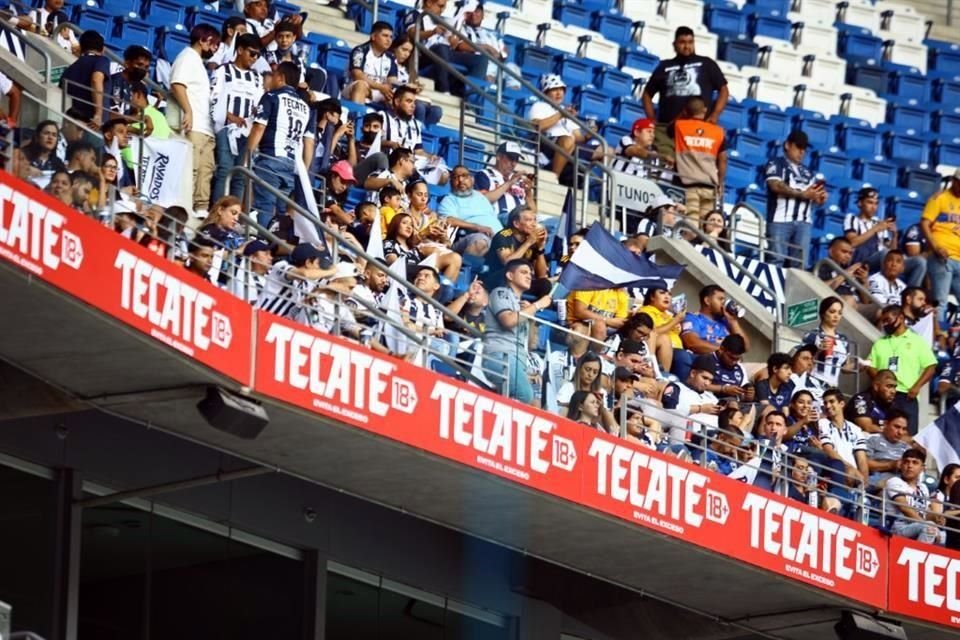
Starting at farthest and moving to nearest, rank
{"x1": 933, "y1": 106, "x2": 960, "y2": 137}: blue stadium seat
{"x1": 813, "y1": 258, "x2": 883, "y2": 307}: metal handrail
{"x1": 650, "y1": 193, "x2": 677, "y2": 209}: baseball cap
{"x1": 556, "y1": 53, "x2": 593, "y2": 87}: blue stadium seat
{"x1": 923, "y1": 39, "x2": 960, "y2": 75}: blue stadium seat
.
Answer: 1. {"x1": 923, "y1": 39, "x2": 960, "y2": 75}: blue stadium seat
2. {"x1": 933, "y1": 106, "x2": 960, "y2": 137}: blue stadium seat
3. {"x1": 556, "y1": 53, "x2": 593, "y2": 87}: blue stadium seat
4. {"x1": 813, "y1": 258, "x2": 883, "y2": 307}: metal handrail
5. {"x1": 650, "y1": 193, "x2": 677, "y2": 209}: baseball cap

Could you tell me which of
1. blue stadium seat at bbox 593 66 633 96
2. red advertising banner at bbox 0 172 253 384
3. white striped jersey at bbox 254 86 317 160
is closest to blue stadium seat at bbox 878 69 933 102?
blue stadium seat at bbox 593 66 633 96

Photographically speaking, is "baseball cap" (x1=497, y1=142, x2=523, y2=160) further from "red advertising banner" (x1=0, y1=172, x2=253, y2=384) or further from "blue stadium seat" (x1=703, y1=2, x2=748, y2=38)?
"blue stadium seat" (x1=703, y1=2, x2=748, y2=38)

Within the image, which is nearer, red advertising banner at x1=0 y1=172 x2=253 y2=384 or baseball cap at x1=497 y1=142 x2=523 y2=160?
red advertising banner at x1=0 y1=172 x2=253 y2=384

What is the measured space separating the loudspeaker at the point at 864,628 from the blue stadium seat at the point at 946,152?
9599 mm

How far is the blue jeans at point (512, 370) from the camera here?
1534cm

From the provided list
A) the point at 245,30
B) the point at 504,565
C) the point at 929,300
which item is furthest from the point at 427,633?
the point at 929,300

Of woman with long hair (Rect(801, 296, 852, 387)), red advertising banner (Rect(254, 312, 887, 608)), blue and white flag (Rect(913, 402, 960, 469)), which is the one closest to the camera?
red advertising banner (Rect(254, 312, 887, 608))

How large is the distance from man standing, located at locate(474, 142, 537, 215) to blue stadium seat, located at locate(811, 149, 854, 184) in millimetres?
5858

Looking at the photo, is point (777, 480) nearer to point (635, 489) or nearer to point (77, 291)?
point (635, 489)

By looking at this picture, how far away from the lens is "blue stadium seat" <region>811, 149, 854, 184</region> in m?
24.6

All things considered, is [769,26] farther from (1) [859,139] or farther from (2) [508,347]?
(2) [508,347]

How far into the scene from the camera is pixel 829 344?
1945 cm

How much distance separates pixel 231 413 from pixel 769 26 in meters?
14.4

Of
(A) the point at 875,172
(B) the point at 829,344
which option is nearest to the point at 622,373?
(B) the point at 829,344
